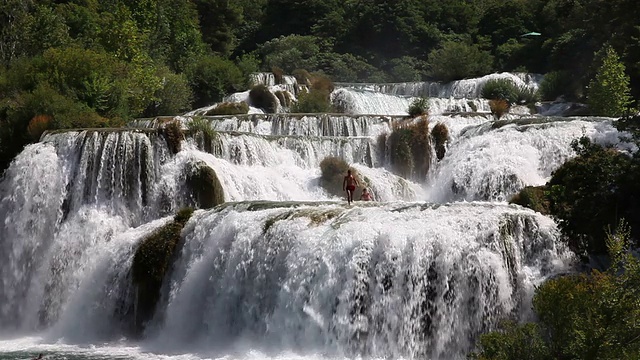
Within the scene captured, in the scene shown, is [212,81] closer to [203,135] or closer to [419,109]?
[419,109]

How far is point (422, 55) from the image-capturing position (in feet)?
195

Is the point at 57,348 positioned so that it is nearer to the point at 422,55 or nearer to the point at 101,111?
the point at 101,111

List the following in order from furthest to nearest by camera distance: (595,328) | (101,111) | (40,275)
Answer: (101,111)
(40,275)
(595,328)

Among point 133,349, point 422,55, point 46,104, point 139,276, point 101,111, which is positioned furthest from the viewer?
point 422,55

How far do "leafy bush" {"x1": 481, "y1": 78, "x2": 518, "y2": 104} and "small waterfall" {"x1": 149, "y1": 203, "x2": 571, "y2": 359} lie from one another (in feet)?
68.5

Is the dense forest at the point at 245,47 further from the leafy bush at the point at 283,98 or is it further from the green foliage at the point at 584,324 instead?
the green foliage at the point at 584,324

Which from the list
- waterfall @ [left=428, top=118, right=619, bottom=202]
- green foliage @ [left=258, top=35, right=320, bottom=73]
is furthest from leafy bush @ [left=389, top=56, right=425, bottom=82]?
waterfall @ [left=428, top=118, right=619, bottom=202]

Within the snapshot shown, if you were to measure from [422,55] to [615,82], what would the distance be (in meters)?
28.3

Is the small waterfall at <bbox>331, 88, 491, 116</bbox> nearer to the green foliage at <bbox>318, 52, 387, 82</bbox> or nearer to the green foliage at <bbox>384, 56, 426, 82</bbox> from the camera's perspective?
the green foliage at <bbox>384, 56, 426, 82</bbox>

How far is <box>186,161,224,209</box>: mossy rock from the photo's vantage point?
23.5m

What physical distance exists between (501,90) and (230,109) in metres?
12.6

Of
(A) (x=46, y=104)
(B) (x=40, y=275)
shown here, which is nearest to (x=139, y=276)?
(B) (x=40, y=275)

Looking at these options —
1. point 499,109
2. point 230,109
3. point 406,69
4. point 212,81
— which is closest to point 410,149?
point 499,109

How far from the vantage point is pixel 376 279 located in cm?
1686
